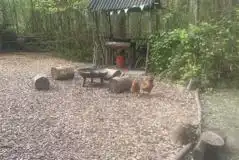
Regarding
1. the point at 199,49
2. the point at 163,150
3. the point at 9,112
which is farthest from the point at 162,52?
the point at 163,150

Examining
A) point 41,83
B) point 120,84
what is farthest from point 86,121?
point 41,83

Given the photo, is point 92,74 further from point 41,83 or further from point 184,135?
point 184,135

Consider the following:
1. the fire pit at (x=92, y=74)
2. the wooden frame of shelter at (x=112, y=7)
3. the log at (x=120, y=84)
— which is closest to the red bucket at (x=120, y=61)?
the wooden frame of shelter at (x=112, y=7)

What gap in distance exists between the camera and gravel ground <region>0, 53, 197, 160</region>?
5.55 metres

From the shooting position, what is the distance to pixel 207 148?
5277mm

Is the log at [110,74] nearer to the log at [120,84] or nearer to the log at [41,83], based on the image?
the log at [120,84]

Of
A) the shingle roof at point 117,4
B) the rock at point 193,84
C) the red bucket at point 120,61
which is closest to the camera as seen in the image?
the rock at point 193,84

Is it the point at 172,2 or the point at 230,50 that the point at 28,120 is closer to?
the point at 230,50

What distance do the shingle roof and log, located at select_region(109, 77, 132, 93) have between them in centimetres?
325

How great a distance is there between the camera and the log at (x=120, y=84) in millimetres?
9406

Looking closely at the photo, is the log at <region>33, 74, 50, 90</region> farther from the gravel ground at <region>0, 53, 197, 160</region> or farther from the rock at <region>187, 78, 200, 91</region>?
the rock at <region>187, 78, 200, 91</region>

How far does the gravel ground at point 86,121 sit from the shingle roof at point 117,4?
292 centimetres

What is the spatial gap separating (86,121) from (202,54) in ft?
13.4

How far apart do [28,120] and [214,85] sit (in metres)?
4.61
